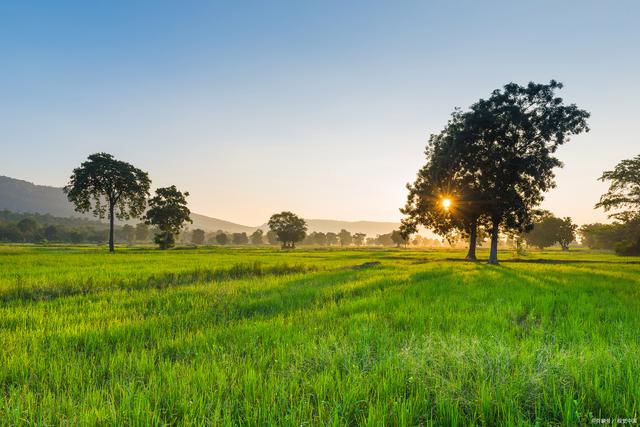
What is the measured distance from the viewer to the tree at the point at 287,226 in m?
130

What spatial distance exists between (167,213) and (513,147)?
70.6 metres

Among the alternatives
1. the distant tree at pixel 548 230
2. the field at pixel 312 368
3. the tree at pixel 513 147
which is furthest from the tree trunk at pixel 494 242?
the distant tree at pixel 548 230

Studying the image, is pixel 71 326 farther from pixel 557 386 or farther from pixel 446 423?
pixel 557 386

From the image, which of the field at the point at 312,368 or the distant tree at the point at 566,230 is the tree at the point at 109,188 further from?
the distant tree at the point at 566,230

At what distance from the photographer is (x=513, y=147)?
3409cm

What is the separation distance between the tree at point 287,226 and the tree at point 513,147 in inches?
3911

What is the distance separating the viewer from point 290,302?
9875mm

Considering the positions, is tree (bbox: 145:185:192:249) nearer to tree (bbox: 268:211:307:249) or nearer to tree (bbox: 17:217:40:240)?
tree (bbox: 268:211:307:249)

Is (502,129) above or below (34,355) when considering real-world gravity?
above

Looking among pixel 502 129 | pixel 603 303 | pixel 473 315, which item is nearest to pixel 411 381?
pixel 473 315

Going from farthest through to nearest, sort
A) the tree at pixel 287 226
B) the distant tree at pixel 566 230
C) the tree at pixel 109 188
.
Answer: the tree at pixel 287 226 < the distant tree at pixel 566 230 < the tree at pixel 109 188

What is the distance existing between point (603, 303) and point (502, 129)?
29.4 m

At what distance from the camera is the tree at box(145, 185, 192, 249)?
242 feet

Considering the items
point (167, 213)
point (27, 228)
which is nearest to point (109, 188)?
point (167, 213)
